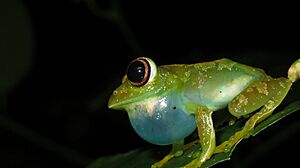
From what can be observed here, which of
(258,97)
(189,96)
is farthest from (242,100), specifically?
(189,96)

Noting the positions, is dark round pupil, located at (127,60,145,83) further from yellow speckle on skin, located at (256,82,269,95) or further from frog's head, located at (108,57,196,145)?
yellow speckle on skin, located at (256,82,269,95)

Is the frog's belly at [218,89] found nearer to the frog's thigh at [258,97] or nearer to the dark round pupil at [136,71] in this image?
the frog's thigh at [258,97]

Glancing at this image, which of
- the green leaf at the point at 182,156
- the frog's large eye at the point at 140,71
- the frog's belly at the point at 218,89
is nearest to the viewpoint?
the green leaf at the point at 182,156

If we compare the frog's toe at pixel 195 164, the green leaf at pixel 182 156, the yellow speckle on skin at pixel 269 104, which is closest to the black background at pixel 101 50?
the green leaf at pixel 182 156

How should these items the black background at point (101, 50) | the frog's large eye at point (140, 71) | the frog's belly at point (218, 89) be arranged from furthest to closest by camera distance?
1. the black background at point (101, 50)
2. the frog's belly at point (218, 89)
3. the frog's large eye at point (140, 71)

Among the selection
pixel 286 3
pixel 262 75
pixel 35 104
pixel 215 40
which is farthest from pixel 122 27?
pixel 262 75

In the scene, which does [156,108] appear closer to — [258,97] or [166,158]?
[166,158]

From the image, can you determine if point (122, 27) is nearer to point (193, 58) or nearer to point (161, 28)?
point (193, 58)

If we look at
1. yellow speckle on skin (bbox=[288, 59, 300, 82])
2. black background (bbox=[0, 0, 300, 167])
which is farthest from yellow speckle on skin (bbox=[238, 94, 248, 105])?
black background (bbox=[0, 0, 300, 167])
